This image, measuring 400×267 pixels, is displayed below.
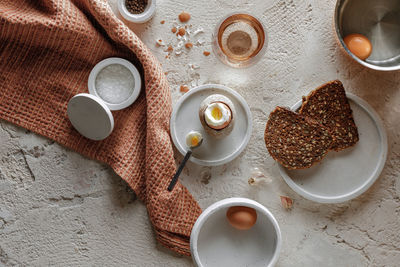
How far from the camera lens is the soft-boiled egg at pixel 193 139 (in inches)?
37.9

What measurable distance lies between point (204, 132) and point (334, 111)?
0.37m

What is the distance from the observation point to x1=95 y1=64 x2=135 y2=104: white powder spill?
0.98m

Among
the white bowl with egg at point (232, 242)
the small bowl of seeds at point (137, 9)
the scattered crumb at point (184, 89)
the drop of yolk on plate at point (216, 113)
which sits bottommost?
the white bowl with egg at point (232, 242)

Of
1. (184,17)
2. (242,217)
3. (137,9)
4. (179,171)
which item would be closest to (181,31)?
(184,17)

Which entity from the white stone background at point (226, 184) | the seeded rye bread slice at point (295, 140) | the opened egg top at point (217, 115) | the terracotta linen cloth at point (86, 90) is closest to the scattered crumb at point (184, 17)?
the white stone background at point (226, 184)

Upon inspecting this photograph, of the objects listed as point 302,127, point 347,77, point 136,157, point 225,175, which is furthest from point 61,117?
point 347,77

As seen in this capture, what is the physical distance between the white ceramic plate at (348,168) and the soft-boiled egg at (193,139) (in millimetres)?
268

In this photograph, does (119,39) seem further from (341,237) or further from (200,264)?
(341,237)

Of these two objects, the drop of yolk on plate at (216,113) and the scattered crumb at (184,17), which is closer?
the drop of yolk on plate at (216,113)

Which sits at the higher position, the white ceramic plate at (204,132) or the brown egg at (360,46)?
the brown egg at (360,46)

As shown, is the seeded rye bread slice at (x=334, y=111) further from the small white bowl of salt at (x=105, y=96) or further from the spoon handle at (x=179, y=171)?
the small white bowl of salt at (x=105, y=96)

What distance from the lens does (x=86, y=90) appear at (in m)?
1.00

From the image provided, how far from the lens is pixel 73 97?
0.94 m

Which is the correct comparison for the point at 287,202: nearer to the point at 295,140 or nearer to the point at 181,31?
the point at 295,140
